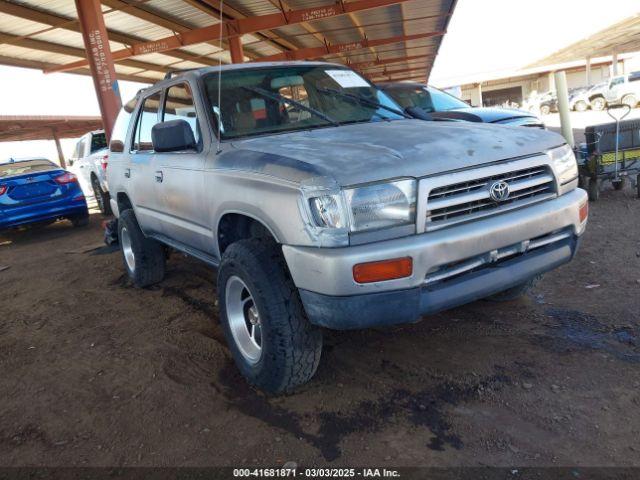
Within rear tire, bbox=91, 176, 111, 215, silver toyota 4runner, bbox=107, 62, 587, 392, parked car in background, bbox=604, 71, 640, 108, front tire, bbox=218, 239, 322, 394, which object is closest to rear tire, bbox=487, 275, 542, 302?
silver toyota 4runner, bbox=107, 62, 587, 392

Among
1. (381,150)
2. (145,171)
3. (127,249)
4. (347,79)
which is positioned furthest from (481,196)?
(127,249)

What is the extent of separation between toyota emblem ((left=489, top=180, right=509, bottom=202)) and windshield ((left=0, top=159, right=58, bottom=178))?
8.92 m

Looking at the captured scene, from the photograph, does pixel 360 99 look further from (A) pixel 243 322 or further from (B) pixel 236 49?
(B) pixel 236 49

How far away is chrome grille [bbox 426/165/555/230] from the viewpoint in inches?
94.2

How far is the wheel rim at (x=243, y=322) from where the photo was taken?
2.98 meters

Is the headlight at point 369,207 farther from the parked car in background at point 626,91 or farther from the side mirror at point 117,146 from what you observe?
the parked car in background at point 626,91

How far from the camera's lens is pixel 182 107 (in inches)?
145

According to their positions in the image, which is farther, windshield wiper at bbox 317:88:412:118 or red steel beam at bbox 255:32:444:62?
red steel beam at bbox 255:32:444:62

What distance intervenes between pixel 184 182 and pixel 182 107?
2.03ft

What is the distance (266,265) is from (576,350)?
1.91 meters

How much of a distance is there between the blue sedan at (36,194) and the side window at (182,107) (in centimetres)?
618

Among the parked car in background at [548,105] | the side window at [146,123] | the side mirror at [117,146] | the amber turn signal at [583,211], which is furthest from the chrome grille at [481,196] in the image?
the parked car in background at [548,105]

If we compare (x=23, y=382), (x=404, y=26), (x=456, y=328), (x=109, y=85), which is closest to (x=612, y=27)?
(x=404, y=26)

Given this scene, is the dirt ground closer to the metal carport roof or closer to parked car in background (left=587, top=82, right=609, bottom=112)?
the metal carport roof
